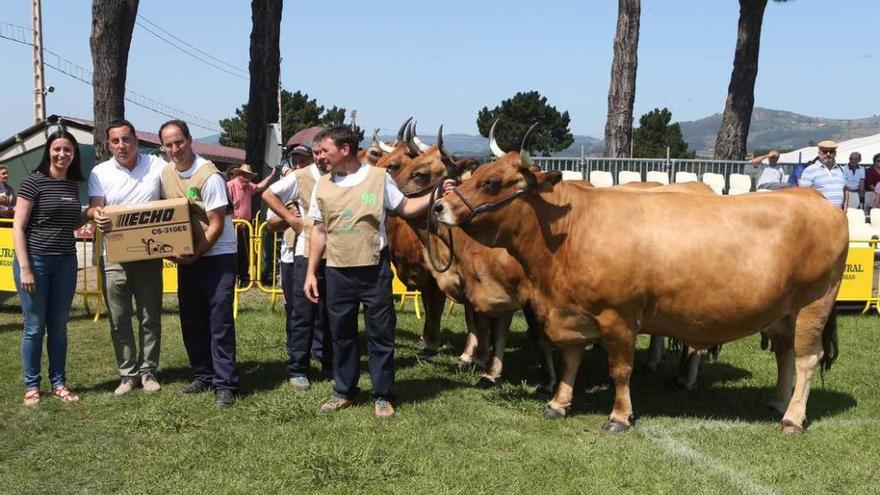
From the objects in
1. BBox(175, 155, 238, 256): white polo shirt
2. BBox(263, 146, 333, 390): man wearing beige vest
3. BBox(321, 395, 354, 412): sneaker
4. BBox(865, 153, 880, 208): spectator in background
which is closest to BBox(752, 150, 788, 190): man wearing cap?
BBox(865, 153, 880, 208): spectator in background

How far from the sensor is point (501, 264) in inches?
270

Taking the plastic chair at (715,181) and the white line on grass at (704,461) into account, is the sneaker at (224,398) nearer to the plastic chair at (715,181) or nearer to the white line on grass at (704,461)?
the white line on grass at (704,461)

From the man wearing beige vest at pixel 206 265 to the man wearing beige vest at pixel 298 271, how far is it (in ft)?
1.82


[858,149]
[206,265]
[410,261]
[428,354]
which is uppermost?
[858,149]

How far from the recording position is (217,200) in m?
6.20

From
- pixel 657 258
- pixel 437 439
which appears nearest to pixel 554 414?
pixel 437 439

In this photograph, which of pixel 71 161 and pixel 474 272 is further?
pixel 474 272

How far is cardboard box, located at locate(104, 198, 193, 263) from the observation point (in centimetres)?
604

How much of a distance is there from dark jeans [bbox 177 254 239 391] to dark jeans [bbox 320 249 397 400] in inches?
38.1

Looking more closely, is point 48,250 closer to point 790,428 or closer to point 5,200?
point 5,200

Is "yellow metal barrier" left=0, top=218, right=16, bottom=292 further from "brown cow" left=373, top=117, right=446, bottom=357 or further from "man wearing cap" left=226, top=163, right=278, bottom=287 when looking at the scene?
"brown cow" left=373, top=117, right=446, bottom=357

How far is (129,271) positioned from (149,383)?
40.9 inches

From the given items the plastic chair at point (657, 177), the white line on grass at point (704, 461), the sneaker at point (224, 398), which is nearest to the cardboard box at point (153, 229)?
the sneaker at point (224, 398)

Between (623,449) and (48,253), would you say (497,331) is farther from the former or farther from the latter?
(48,253)
